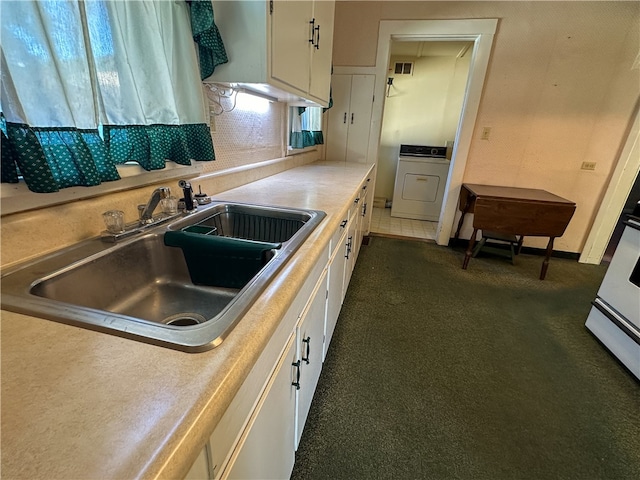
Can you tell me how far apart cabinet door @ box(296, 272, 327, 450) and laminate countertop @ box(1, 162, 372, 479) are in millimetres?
412

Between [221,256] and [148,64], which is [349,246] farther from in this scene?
[148,64]

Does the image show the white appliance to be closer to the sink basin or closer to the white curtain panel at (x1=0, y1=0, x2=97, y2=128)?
the sink basin

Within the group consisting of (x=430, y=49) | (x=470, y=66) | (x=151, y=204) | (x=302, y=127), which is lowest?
(x=151, y=204)

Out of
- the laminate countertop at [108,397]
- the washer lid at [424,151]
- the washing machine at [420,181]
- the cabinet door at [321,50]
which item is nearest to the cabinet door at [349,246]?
the cabinet door at [321,50]

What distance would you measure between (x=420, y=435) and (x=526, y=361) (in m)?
0.90

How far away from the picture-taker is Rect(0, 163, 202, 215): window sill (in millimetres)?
656

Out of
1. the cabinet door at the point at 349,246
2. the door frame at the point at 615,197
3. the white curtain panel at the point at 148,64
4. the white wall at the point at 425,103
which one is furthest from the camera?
the white wall at the point at 425,103

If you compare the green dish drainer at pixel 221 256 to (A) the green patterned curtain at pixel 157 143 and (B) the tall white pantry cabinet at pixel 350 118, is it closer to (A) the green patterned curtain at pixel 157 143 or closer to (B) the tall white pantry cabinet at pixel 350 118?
(A) the green patterned curtain at pixel 157 143

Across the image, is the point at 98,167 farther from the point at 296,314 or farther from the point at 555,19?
the point at 555,19

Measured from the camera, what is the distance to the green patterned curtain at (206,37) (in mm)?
1028

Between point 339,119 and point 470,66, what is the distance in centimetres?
139

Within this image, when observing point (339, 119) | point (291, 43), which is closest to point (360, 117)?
point (339, 119)

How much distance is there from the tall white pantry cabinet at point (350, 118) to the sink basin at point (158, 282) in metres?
2.54

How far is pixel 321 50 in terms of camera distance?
1872mm
